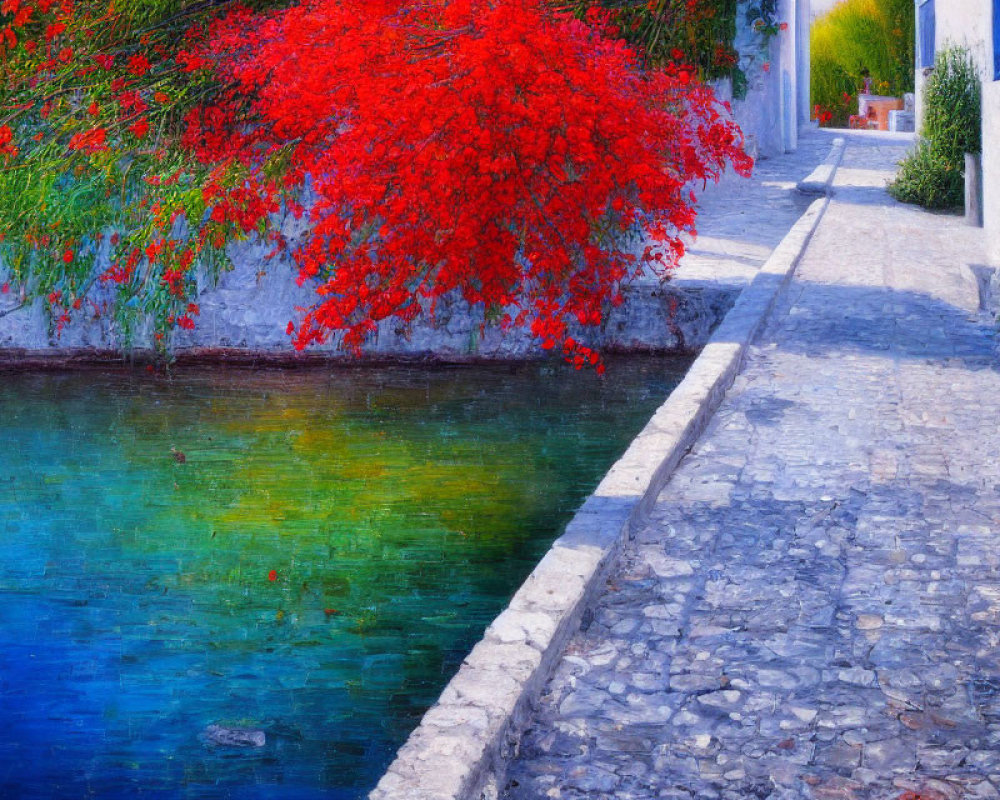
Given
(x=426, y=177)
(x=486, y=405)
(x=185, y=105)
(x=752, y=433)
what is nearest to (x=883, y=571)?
(x=752, y=433)

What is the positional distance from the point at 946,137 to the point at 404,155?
8750mm

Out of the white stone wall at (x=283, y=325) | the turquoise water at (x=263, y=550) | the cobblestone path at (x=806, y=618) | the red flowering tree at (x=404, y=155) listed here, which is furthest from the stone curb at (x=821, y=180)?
the cobblestone path at (x=806, y=618)

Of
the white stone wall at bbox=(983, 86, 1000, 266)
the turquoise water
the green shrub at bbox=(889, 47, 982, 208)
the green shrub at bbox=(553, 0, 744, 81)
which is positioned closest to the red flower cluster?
the turquoise water

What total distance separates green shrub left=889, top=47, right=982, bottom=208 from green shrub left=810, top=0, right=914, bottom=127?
1774cm

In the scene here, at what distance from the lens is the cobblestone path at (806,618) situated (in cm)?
342

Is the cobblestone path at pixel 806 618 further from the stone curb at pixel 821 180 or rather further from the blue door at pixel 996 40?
the stone curb at pixel 821 180

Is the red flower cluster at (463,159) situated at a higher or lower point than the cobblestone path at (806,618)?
higher

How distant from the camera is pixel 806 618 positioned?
4.33 m

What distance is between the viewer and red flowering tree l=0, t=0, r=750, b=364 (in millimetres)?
10094

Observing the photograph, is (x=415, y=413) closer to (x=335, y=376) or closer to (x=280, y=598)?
(x=335, y=376)

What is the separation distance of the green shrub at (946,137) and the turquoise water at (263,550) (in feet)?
22.1

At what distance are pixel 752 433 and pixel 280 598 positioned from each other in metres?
2.72

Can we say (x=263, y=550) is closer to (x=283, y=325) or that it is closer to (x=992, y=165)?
(x=283, y=325)

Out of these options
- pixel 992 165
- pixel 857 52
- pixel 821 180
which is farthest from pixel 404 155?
pixel 857 52
